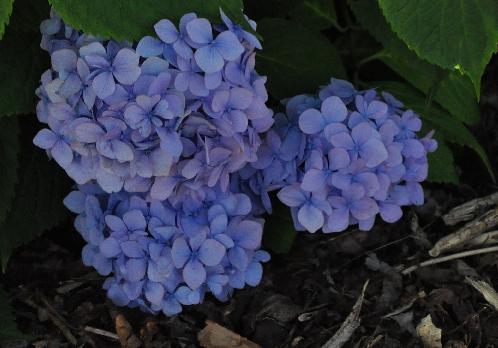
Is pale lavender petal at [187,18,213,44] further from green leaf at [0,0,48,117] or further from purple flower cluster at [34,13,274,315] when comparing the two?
green leaf at [0,0,48,117]

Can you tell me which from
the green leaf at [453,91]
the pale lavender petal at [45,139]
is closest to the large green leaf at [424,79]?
the green leaf at [453,91]

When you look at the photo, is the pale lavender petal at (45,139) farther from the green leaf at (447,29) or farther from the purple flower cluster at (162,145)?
the green leaf at (447,29)

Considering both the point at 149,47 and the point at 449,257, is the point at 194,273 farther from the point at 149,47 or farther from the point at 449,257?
the point at 449,257

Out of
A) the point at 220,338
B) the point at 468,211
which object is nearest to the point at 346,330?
the point at 220,338

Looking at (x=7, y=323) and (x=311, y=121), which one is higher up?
(x=311, y=121)

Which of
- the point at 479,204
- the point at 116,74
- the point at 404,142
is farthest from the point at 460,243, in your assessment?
the point at 116,74
